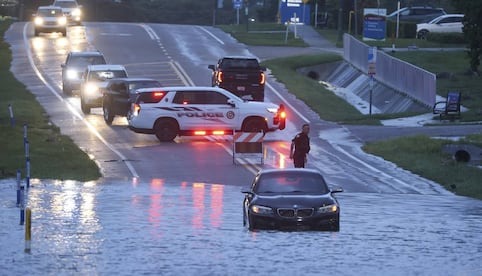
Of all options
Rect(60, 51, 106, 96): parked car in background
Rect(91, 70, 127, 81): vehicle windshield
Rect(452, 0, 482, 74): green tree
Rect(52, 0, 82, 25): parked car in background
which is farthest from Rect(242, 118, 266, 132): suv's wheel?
Rect(52, 0, 82, 25): parked car in background

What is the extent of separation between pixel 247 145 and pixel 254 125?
→ 5.17 metres

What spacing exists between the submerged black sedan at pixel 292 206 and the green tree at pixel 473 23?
108 feet

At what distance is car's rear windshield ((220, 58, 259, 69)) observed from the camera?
48278 millimetres

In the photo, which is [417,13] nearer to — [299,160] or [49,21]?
[49,21]

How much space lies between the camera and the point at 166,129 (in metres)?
38.8

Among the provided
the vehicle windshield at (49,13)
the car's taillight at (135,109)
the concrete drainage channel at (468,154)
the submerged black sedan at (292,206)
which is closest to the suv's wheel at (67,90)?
the car's taillight at (135,109)

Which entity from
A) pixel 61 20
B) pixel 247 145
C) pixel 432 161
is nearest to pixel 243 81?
pixel 247 145

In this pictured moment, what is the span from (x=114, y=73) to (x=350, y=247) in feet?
97.8

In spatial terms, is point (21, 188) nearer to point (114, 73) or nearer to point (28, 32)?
point (114, 73)

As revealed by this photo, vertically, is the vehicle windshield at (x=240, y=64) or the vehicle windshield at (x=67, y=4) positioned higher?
the vehicle windshield at (x=67, y=4)

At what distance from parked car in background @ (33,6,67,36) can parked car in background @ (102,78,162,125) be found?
1259 inches

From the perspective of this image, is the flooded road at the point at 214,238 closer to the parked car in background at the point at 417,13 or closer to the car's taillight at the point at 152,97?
the car's taillight at the point at 152,97

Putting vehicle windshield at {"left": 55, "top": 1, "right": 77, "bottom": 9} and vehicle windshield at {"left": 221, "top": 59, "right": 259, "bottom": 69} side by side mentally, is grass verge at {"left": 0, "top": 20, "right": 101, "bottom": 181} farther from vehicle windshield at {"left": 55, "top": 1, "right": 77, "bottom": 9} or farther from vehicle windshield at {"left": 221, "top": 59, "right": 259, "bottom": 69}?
vehicle windshield at {"left": 55, "top": 1, "right": 77, "bottom": 9}

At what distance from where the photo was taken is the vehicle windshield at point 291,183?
21.3 meters
